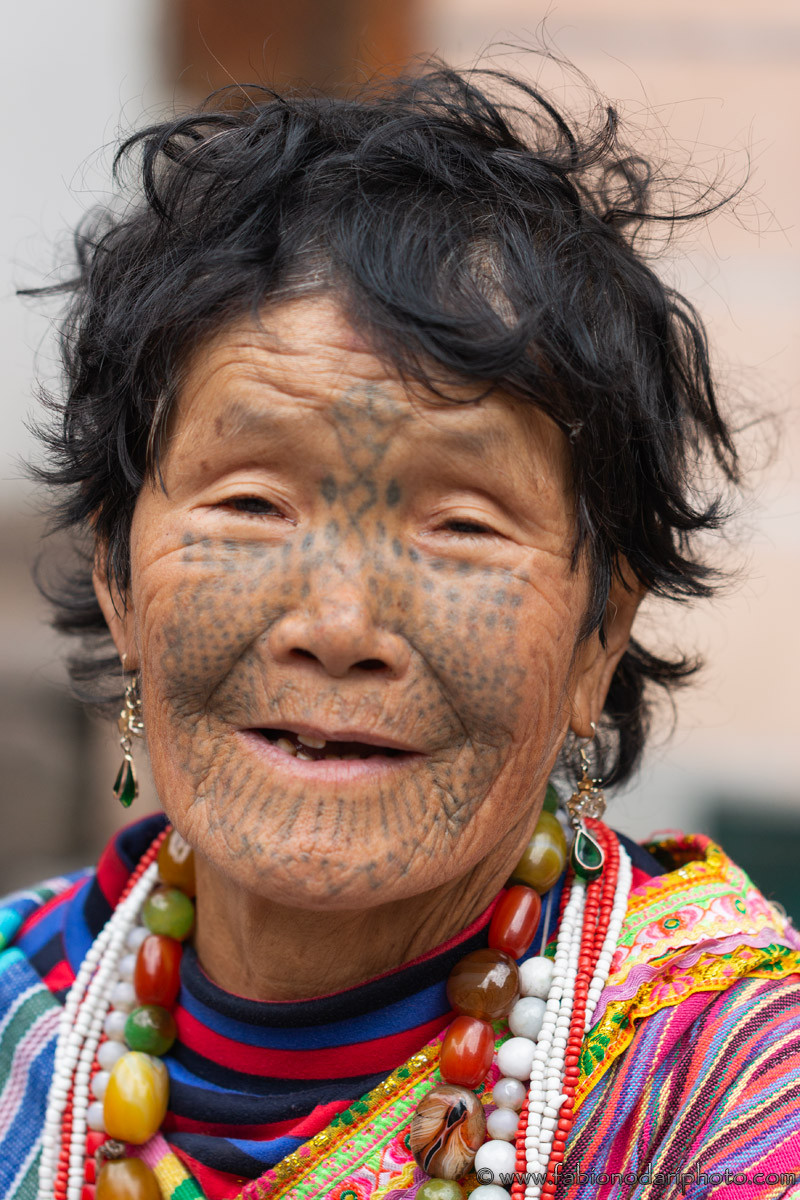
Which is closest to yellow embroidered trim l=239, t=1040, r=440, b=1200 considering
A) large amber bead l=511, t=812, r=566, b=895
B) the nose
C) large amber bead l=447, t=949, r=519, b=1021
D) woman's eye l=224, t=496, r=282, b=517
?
large amber bead l=447, t=949, r=519, b=1021

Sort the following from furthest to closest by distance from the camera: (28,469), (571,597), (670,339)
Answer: (28,469), (670,339), (571,597)

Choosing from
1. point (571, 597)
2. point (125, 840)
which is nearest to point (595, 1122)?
point (571, 597)

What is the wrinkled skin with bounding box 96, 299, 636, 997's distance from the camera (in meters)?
1.67

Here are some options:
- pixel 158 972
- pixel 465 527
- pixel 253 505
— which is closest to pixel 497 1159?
pixel 158 972

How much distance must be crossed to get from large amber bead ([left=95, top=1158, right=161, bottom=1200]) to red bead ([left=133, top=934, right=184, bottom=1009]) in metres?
0.27

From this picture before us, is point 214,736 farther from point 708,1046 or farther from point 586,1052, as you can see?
point 708,1046

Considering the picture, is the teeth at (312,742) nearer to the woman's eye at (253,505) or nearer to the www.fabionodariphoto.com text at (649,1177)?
the woman's eye at (253,505)

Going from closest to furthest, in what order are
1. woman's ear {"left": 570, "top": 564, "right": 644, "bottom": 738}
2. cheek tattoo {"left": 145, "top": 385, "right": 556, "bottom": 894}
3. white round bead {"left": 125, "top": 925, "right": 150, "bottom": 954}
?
cheek tattoo {"left": 145, "top": 385, "right": 556, "bottom": 894} < woman's ear {"left": 570, "top": 564, "right": 644, "bottom": 738} < white round bead {"left": 125, "top": 925, "right": 150, "bottom": 954}

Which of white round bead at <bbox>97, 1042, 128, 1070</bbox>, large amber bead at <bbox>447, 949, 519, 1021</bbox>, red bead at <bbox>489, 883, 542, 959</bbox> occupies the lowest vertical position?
white round bead at <bbox>97, 1042, 128, 1070</bbox>

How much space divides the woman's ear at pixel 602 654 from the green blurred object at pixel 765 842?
2208 mm

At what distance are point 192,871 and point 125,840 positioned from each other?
22 centimetres

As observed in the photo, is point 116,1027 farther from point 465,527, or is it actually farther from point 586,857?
point 465,527

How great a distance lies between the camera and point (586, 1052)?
179cm

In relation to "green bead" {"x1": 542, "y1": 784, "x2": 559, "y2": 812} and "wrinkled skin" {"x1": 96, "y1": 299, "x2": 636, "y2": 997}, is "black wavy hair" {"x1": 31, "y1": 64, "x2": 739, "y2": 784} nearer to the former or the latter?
"wrinkled skin" {"x1": 96, "y1": 299, "x2": 636, "y2": 997}
